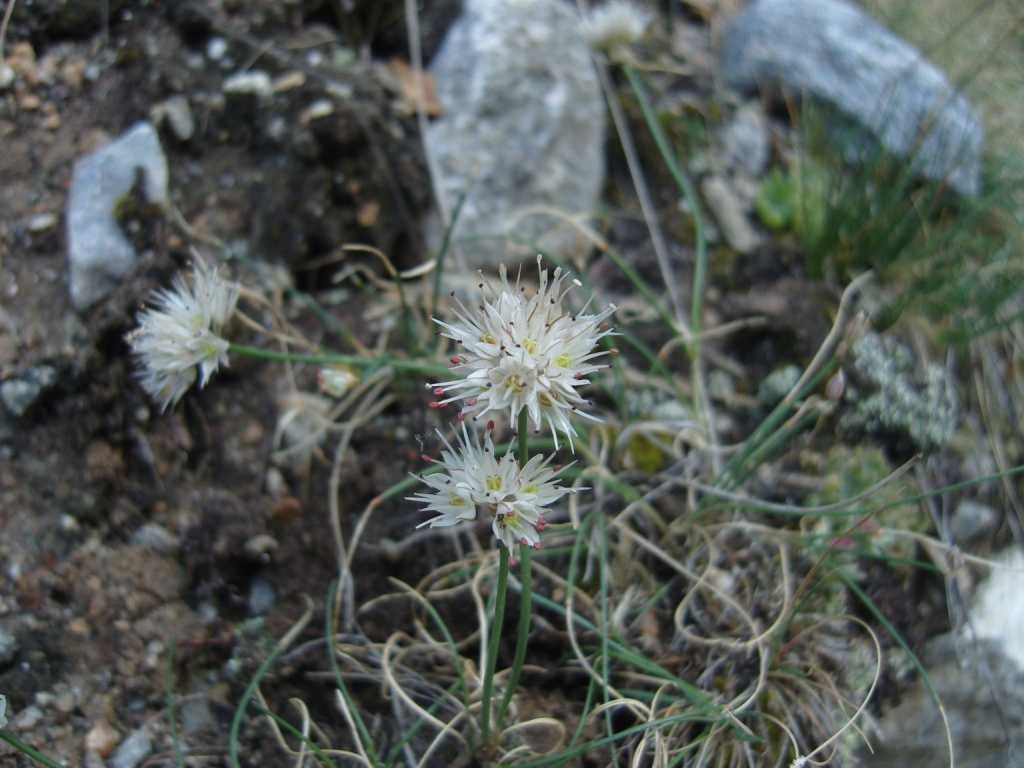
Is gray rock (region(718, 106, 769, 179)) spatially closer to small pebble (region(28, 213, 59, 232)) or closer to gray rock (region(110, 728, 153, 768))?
small pebble (region(28, 213, 59, 232))

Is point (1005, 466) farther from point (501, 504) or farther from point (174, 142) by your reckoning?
point (174, 142)

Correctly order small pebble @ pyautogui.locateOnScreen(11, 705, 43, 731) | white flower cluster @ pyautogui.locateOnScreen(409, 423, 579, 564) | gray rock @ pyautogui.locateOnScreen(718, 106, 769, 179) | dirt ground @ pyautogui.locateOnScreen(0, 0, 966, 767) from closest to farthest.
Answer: white flower cluster @ pyautogui.locateOnScreen(409, 423, 579, 564), small pebble @ pyautogui.locateOnScreen(11, 705, 43, 731), dirt ground @ pyautogui.locateOnScreen(0, 0, 966, 767), gray rock @ pyautogui.locateOnScreen(718, 106, 769, 179)

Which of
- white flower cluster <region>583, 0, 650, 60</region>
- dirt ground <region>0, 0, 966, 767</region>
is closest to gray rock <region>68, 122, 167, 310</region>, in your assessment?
dirt ground <region>0, 0, 966, 767</region>

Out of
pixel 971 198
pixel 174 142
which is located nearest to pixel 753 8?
pixel 971 198

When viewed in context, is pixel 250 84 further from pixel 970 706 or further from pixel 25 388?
pixel 970 706

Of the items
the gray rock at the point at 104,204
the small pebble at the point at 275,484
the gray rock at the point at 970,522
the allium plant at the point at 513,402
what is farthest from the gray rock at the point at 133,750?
the gray rock at the point at 970,522

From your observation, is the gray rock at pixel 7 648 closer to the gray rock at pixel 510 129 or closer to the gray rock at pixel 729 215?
the gray rock at pixel 510 129

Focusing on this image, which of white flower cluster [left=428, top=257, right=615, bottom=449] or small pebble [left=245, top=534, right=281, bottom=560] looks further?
small pebble [left=245, top=534, right=281, bottom=560]
